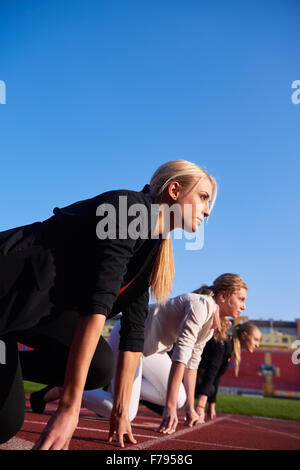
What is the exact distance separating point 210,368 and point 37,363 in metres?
4.07

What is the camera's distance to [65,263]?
1.75 metres

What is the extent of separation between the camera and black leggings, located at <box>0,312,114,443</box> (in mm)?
1937

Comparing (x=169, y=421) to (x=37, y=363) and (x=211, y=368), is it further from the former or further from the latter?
(x=211, y=368)

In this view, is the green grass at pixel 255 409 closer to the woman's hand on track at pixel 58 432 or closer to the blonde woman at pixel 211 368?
the blonde woman at pixel 211 368

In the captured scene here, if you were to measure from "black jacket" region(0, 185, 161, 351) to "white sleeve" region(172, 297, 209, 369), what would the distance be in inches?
77.4

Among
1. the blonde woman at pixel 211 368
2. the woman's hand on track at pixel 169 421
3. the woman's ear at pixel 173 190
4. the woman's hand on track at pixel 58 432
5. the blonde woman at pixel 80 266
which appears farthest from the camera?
the blonde woman at pixel 211 368

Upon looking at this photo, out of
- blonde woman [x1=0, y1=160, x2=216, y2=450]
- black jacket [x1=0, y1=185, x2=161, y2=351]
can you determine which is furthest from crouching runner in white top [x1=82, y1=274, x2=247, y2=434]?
black jacket [x1=0, y1=185, x2=161, y2=351]

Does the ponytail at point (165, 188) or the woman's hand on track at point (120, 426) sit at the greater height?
the ponytail at point (165, 188)

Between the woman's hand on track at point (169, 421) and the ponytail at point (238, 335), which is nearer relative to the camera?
the woman's hand on track at point (169, 421)

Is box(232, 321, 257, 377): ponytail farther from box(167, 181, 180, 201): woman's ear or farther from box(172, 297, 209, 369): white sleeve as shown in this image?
box(167, 181, 180, 201): woman's ear

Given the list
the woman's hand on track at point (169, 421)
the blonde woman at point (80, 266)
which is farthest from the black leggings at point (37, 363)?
the woman's hand on track at point (169, 421)

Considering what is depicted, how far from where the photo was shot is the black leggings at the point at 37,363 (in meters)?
1.94

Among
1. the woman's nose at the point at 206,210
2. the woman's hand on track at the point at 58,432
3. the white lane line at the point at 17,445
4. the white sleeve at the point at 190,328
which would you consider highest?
the woman's nose at the point at 206,210
